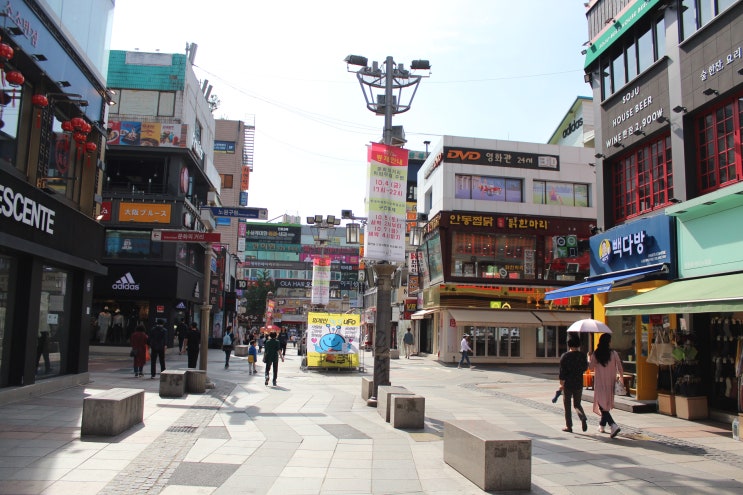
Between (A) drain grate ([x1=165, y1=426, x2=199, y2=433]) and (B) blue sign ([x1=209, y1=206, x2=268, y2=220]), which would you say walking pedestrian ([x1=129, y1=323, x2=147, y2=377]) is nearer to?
(B) blue sign ([x1=209, y1=206, x2=268, y2=220])

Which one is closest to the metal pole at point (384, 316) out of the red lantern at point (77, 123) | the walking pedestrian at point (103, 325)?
the red lantern at point (77, 123)

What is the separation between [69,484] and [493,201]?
100 feet

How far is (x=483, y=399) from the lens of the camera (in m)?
16.5

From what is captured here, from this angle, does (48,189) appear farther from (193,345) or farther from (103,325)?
(103,325)

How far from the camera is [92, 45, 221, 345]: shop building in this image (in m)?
30.5

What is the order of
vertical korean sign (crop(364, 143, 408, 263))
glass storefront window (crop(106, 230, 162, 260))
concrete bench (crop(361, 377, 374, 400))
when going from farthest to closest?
glass storefront window (crop(106, 230, 162, 260)) → concrete bench (crop(361, 377, 374, 400)) → vertical korean sign (crop(364, 143, 408, 263))

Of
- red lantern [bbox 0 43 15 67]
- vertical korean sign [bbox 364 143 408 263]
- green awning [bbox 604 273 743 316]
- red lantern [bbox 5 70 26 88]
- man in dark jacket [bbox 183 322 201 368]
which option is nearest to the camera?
green awning [bbox 604 273 743 316]

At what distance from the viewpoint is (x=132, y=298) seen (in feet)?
101

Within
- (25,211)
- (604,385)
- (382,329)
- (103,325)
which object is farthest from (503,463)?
(103,325)

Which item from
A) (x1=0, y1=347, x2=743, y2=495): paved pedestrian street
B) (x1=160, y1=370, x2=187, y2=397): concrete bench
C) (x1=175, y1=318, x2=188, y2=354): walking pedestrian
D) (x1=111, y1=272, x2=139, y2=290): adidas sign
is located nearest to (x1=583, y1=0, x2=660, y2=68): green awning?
(x1=0, y1=347, x2=743, y2=495): paved pedestrian street

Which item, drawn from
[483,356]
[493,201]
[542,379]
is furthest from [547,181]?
[542,379]

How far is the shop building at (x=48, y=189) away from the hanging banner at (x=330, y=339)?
9739mm

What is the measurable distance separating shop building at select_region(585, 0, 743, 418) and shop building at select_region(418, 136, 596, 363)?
671 inches

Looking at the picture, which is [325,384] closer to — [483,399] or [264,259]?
[483,399]
